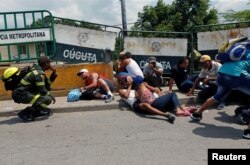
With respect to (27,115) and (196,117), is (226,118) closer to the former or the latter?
(196,117)

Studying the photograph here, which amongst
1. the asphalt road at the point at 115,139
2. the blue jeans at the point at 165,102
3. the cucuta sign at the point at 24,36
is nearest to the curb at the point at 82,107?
the asphalt road at the point at 115,139

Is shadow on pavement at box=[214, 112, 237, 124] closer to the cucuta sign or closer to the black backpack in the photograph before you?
the black backpack

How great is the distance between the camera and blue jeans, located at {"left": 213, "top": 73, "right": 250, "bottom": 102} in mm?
5879

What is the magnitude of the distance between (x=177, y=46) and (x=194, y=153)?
5485 millimetres

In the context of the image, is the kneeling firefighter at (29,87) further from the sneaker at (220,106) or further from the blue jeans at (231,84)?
the sneaker at (220,106)

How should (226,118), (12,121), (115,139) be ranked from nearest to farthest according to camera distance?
(115,139), (226,118), (12,121)

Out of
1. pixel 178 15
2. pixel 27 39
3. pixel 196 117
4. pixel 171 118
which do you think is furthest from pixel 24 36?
pixel 178 15

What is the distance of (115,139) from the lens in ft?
18.5

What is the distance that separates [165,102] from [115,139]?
171 cm

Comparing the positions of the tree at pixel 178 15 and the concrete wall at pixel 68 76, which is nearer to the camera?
the concrete wall at pixel 68 76

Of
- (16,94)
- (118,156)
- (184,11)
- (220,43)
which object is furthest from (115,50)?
(184,11)

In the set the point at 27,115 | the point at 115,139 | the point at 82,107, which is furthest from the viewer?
the point at 82,107

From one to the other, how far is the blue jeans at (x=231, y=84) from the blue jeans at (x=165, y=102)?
39.2 inches

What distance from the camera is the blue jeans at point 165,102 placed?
697 centimetres
